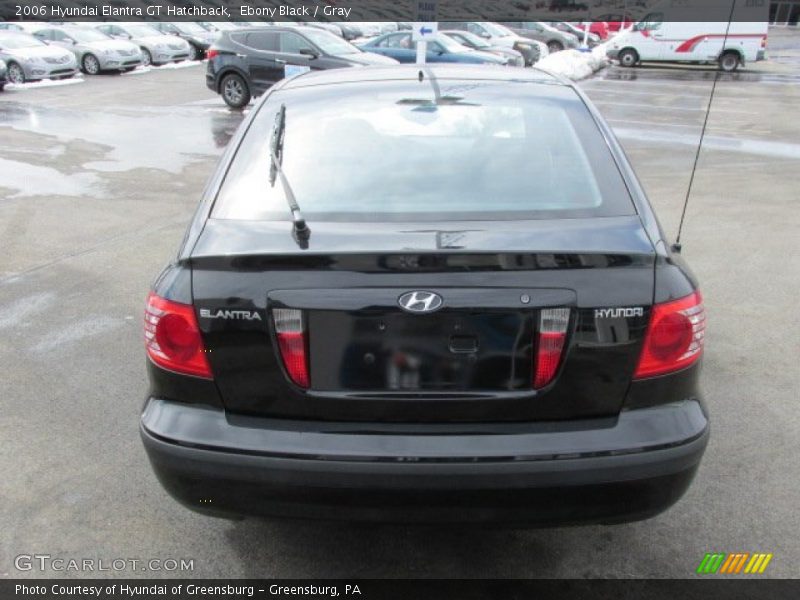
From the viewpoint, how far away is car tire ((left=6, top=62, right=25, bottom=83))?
18380 mm

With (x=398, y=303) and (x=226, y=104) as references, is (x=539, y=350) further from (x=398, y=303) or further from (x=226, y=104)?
(x=226, y=104)

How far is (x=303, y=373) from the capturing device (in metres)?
2.10

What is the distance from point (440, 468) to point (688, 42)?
90.3 ft

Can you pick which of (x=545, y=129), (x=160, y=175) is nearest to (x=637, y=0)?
(x=160, y=175)

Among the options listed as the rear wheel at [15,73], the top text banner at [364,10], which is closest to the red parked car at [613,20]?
the top text banner at [364,10]

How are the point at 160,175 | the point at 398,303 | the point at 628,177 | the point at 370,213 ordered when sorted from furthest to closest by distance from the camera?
the point at 160,175 < the point at 628,177 < the point at 370,213 < the point at 398,303

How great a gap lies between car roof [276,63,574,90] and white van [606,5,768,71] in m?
23.7

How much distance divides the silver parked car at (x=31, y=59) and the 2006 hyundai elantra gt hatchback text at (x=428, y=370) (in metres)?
19.6

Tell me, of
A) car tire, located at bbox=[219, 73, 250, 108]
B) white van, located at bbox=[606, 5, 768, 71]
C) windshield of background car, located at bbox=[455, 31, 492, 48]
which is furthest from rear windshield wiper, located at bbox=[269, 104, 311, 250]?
white van, located at bbox=[606, 5, 768, 71]

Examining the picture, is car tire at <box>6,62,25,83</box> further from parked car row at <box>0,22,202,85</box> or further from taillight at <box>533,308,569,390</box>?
taillight at <box>533,308,569,390</box>

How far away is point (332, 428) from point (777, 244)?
544 centimetres

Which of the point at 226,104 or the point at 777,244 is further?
the point at 226,104

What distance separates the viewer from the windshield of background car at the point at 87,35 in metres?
23.1

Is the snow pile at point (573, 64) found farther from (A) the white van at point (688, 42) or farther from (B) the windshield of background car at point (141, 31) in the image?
(B) the windshield of background car at point (141, 31)
